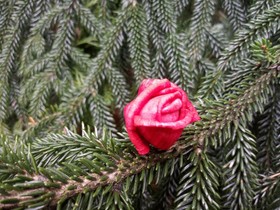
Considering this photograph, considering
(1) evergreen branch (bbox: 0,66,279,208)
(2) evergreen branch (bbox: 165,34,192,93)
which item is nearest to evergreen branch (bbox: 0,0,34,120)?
(2) evergreen branch (bbox: 165,34,192,93)

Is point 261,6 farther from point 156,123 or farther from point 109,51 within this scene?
point 156,123

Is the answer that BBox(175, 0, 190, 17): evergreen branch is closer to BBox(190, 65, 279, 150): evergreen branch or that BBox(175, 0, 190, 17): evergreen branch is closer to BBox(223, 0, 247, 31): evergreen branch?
BBox(223, 0, 247, 31): evergreen branch

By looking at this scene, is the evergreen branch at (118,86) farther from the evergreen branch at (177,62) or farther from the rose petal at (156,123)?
the rose petal at (156,123)

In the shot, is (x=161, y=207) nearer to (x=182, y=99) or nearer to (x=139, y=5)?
(x=182, y=99)

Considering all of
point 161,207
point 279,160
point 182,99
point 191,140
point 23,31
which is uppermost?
point 23,31

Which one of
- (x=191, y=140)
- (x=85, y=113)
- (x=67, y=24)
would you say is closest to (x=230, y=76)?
(x=191, y=140)

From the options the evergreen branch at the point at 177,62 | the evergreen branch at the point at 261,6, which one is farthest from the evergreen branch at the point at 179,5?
the evergreen branch at the point at 261,6

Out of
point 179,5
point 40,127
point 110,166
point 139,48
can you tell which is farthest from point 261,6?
point 40,127
